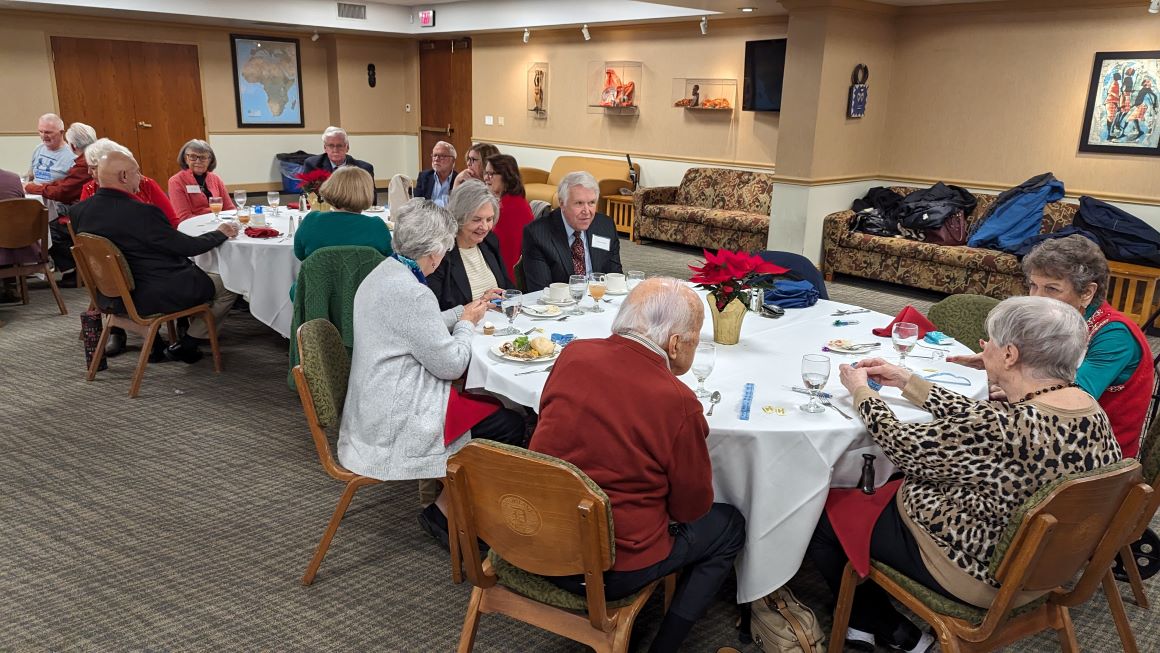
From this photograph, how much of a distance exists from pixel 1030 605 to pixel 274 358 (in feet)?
14.1

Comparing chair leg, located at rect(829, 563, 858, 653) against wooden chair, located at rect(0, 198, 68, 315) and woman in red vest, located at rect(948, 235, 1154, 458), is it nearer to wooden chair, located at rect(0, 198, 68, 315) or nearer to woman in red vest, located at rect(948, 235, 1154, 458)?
woman in red vest, located at rect(948, 235, 1154, 458)

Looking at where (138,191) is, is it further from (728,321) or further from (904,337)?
(904,337)

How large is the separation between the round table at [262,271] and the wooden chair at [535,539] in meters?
3.11

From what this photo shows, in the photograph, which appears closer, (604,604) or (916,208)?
(604,604)

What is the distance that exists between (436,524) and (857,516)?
1.52m

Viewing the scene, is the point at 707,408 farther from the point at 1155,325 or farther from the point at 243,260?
the point at 1155,325

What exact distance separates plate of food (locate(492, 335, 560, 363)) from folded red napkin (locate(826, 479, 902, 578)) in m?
0.98

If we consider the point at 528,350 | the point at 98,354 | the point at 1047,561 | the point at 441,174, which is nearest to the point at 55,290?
the point at 98,354

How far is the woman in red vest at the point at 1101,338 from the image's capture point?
7.93 ft

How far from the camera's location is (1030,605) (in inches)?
78.1

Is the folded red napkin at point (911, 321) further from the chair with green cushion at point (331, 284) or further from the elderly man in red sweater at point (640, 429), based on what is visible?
the chair with green cushion at point (331, 284)

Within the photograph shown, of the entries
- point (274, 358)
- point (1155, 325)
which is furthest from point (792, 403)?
point (1155, 325)

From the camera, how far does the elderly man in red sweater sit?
5.80 ft

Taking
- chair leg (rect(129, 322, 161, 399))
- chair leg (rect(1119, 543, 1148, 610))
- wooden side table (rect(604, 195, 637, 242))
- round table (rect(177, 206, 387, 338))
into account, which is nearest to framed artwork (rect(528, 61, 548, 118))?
wooden side table (rect(604, 195, 637, 242))
